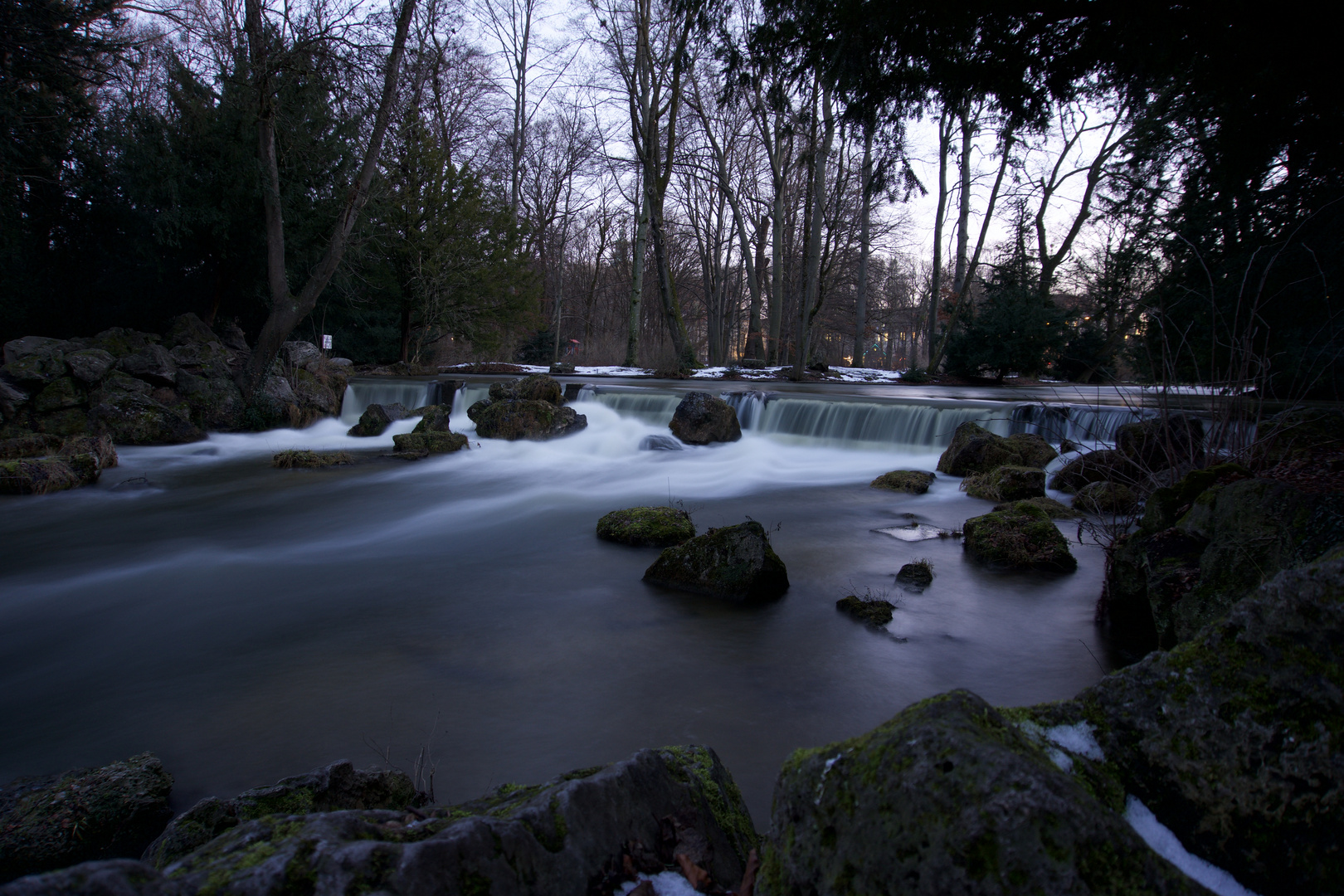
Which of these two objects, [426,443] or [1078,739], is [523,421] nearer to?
[426,443]

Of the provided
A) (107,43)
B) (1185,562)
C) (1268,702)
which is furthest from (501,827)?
(107,43)

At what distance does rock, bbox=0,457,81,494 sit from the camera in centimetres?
902

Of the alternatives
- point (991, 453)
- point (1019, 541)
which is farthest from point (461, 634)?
point (991, 453)

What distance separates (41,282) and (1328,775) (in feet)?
68.0

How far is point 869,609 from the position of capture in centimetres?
523

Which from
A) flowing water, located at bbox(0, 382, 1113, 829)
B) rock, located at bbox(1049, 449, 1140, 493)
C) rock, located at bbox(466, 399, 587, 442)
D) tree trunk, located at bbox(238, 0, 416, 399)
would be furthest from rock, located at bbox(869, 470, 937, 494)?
tree trunk, located at bbox(238, 0, 416, 399)

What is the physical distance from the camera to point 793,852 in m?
1.39

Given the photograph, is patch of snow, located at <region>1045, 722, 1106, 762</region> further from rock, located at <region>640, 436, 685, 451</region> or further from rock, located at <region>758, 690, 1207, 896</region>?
rock, located at <region>640, 436, 685, 451</region>

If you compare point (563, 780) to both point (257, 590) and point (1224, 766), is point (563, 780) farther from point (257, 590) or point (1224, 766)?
point (257, 590)

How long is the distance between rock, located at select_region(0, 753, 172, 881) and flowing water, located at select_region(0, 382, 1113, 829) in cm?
31

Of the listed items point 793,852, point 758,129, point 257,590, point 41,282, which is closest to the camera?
point 793,852

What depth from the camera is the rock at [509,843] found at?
1356 mm

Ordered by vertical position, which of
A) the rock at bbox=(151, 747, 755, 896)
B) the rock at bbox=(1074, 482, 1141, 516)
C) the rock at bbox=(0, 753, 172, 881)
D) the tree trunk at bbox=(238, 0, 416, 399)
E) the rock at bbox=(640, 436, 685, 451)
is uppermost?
the tree trunk at bbox=(238, 0, 416, 399)

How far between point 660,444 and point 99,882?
1223 cm
